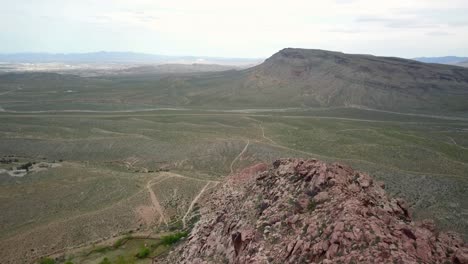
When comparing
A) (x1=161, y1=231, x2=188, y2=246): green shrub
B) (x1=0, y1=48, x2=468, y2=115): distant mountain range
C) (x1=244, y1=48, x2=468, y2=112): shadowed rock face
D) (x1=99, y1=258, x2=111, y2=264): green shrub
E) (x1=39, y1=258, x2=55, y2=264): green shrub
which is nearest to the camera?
(x1=99, y1=258, x2=111, y2=264): green shrub

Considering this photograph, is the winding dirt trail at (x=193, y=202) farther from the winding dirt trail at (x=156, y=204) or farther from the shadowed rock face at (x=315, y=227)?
the shadowed rock face at (x=315, y=227)

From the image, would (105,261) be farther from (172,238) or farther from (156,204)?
(156,204)

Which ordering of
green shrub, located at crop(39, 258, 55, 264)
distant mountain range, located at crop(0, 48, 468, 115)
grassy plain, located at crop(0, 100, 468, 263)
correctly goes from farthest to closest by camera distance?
distant mountain range, located at crop(0, 48, 468, 115), grassy plain, located at crop(0, 100, 468, 263), green shrub, located at crop(39, 258, 55, 264)

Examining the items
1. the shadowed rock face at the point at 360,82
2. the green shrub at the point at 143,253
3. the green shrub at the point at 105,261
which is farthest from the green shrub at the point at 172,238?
the shadowed rock face at the point at 360,82

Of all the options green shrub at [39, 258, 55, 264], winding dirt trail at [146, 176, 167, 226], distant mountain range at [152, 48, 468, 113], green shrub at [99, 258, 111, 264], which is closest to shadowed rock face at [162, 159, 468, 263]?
green shrub at [99, 258, 111, 264]

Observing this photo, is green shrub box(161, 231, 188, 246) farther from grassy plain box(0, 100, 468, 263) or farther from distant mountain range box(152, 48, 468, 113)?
distant mountain range box(152, 48, 468, 113)

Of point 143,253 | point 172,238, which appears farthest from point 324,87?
point 143,253

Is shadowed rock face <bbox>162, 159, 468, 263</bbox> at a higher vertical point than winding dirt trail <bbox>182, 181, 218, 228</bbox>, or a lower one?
higher

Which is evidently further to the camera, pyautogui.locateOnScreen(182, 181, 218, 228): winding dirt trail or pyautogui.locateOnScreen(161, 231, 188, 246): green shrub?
pyautogui.locateOnScreen(182, 181, 218, 228): winding dirt trail

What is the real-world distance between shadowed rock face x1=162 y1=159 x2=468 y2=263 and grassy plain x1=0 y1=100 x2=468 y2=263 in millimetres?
12050

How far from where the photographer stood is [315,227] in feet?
63.2

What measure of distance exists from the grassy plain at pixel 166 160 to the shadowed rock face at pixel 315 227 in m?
12.0

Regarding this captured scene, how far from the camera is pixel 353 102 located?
12544cm

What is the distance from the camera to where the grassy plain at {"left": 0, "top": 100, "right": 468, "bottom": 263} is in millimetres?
37625
